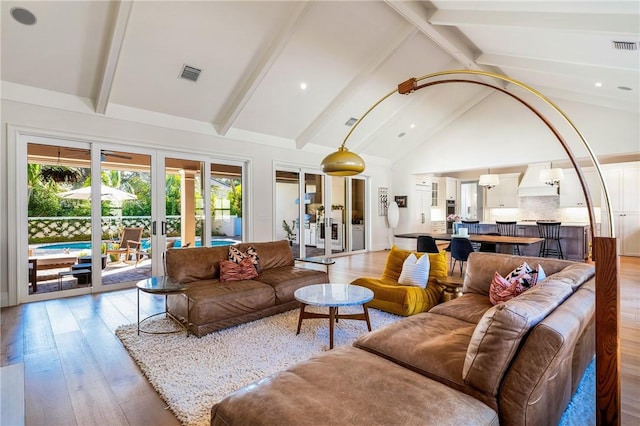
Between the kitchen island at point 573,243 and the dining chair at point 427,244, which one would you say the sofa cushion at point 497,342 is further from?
the kitchen island at point 573,243

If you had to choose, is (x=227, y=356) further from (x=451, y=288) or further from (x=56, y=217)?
(x=56, y=217)

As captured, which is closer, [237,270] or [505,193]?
[237,270]

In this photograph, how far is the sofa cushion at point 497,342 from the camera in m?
1.42

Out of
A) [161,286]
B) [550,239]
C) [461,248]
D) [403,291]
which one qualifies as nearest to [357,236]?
[461,248]

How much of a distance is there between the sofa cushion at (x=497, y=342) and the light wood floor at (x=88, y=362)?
1.26m

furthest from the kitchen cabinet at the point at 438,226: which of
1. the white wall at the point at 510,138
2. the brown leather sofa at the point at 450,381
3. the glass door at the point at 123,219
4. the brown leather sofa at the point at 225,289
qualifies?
the brown leather sofa at the point at 450,381

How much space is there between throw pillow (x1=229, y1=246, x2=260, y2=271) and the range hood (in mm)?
8384

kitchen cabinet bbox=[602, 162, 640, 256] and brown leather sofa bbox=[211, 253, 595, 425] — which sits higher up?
kitchen cabinet bbox=[602, 162, 640, 256]

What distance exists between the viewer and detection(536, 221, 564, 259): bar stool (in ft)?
24.8

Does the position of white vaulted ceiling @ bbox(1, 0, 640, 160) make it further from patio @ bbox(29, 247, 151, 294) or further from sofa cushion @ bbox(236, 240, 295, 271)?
sofa cushion @ bbox(236, 240, 295, 271)

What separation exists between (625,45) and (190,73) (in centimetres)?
550

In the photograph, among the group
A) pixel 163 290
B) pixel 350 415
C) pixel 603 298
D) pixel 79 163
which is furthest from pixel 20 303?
pixel 603 298

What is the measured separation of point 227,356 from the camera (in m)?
2.71

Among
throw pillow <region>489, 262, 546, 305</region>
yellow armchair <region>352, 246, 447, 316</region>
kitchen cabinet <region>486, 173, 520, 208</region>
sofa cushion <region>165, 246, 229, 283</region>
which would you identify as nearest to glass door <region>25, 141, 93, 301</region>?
sofa cushion <region>165, 246, 229, 283</region>
